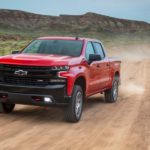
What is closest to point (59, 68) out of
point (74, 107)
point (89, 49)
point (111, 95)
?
point (74, 107)

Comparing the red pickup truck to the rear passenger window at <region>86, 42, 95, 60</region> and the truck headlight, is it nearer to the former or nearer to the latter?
the truck headlight

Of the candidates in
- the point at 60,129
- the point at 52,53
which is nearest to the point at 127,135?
the point at 60,129

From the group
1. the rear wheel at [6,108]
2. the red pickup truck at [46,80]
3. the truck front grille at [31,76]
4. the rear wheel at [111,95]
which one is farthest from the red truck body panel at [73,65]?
the rear wheel at [111,95]

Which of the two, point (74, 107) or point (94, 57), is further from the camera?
point (94, 57)

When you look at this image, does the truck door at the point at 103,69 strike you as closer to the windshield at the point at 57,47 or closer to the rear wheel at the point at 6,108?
the windshield at the point at 57,47

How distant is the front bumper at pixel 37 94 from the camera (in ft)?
33.7

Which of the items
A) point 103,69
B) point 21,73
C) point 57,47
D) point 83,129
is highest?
point 57,47

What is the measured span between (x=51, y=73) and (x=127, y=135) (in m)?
2.05

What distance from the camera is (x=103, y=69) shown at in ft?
43.5

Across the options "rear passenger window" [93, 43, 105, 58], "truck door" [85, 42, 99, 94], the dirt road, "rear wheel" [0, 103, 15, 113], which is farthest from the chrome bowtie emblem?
"rear passenger window" [93, 43, 105, 58]

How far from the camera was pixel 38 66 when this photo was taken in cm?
1038

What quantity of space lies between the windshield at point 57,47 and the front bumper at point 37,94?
1598mm

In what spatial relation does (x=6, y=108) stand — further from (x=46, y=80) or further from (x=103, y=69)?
(x=103, y=69)

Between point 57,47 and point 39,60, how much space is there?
1618 millimetres
